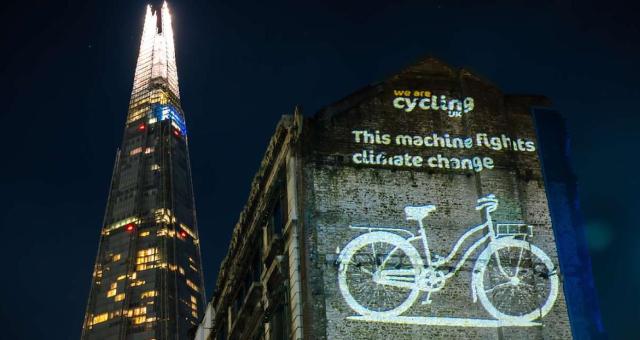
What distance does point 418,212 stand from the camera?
29.6 metres

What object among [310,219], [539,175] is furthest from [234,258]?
[539,175]

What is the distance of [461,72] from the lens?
33219 millimetres

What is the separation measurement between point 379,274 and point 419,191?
350 cm

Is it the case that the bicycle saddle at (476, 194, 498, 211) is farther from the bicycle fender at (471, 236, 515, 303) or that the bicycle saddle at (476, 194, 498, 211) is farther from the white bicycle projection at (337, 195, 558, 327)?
the bicycle fender at (471, 236, 515, 303)

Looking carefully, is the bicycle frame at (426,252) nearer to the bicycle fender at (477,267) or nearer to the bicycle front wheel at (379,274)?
the bicycle front wheel at (379,274)

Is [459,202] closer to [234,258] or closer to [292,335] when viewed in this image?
[292,335]

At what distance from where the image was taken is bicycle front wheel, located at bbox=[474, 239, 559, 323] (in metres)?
28.6

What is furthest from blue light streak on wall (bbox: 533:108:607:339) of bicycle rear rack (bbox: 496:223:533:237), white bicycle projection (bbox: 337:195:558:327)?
bicycle rear rack (bbox: 496:223:533:237)

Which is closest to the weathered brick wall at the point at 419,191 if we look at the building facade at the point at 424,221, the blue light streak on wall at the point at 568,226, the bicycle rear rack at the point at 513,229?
the building facade at the point at 424,221

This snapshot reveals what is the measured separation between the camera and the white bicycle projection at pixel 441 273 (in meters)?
27.9

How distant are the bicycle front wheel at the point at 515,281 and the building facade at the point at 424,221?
40 mm

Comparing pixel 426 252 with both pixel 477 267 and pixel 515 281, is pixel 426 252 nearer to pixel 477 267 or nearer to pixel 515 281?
pixel 477 267

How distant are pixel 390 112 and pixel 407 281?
6.67 metres

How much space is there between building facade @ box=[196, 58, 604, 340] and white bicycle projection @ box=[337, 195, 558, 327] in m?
0.04
